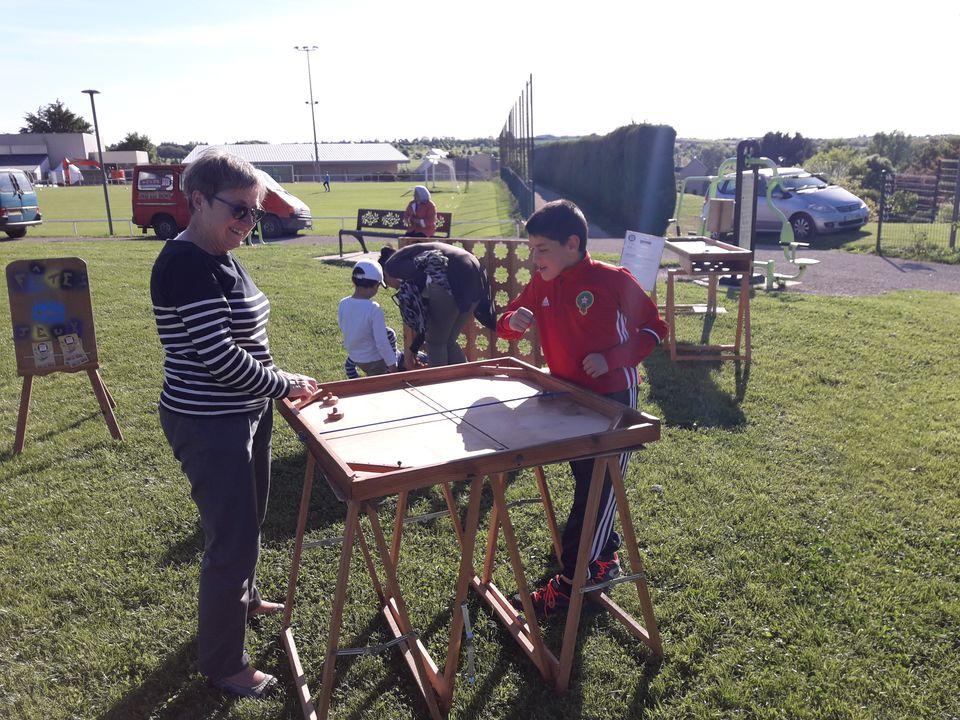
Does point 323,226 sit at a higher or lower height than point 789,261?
higher

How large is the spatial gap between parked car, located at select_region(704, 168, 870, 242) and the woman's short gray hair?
17.3 m

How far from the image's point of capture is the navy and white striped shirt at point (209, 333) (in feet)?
8.34

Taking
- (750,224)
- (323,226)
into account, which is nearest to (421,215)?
(750,224)

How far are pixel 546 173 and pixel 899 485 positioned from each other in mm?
46262

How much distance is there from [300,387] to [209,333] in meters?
0.46

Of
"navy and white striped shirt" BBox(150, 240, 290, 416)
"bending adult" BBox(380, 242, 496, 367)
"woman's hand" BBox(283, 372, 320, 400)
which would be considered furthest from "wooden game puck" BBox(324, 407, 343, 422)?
"bending adult" BBox(380, 242, 496, 367)

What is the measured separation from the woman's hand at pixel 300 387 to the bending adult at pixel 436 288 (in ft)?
7.09

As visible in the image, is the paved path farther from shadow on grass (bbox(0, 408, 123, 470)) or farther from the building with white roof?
Answer: the building with white roof

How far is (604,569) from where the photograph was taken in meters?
3.66

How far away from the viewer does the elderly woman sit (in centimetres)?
257

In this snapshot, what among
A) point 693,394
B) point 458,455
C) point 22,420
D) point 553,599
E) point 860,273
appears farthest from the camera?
point 860,273

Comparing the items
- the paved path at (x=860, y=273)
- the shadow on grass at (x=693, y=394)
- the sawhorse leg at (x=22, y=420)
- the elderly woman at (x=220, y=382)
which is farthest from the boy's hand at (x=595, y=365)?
the paved path at (x=860, y=273)

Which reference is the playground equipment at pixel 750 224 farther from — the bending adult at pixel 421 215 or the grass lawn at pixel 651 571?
the grass lawn at pixel 651 571

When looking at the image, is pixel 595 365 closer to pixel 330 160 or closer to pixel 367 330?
pixel 367 330
